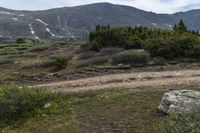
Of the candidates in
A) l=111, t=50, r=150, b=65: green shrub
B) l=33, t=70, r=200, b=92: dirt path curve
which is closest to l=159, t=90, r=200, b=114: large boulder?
l=33, t=70, r=200, b=92: dirt path curve

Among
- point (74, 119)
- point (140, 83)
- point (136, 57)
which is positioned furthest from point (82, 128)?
point (136, 57)

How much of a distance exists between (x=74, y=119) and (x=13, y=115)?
6.35ft

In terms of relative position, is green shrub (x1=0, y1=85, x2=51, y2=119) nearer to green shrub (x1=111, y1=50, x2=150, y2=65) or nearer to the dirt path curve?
the dirt path curve

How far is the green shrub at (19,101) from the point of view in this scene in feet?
38.8

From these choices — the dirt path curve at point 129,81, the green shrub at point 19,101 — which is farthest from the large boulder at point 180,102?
the green shrub at point 19,101

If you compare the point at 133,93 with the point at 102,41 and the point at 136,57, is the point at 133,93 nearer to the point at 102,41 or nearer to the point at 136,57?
the point at 136,57

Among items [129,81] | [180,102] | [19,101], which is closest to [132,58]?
[129,81]

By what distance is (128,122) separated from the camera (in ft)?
33.9

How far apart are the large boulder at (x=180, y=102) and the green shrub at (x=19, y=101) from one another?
353 cm

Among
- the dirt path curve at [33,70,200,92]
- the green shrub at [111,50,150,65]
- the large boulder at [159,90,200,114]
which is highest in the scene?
the large boulder at [159,90,200,114]

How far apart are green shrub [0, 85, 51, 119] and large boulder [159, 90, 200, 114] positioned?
3.53 metres

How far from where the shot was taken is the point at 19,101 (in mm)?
11945

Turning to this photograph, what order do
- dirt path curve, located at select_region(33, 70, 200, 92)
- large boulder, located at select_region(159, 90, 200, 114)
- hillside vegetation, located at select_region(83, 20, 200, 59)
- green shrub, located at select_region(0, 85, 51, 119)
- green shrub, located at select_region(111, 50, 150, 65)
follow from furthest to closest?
hillside vegetation, located at select_region(83, 20, 200, 59), green shrub, located at select_region(111, 50, 150, 65), dirt path curve, located at select_region(33, 70, 200, 92), green shrub, located at select_region(0, 85, 51, 119), large boulder, located at select_region(159, 90, 200, 114)

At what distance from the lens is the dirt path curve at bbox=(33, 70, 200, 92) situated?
44.9 ft
